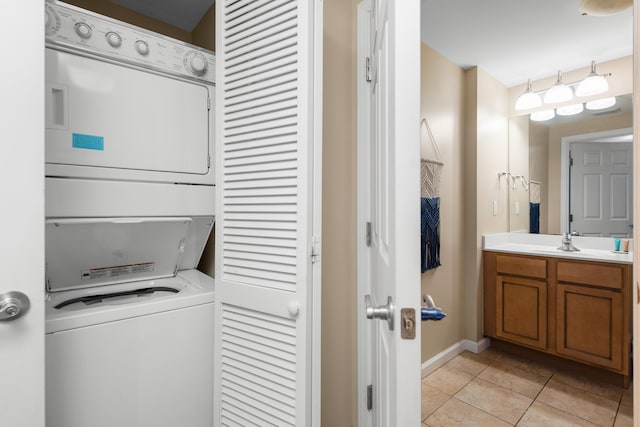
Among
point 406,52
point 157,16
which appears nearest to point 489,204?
point 406,52

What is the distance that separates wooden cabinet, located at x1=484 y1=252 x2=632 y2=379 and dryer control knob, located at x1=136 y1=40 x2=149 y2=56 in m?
2.89

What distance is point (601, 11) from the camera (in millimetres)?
1879

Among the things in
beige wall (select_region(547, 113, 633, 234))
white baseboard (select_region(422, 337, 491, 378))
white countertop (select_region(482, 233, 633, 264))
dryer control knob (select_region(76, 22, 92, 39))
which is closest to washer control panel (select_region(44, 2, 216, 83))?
dryer control knob (select_region(76, 22, 92, 39))

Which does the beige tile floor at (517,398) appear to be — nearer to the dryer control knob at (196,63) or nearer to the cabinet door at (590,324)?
the cabinet door at (590,324)

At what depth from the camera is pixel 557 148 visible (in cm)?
295

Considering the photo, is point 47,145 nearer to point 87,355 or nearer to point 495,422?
point 87,355

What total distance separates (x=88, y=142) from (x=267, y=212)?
750mm

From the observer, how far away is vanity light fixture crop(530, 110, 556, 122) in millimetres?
2875

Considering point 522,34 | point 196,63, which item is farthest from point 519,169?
point 196,63

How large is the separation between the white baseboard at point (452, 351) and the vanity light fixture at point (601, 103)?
7.23ft

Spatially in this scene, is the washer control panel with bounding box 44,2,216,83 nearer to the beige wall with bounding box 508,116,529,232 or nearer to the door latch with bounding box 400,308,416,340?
the door latch with bounding box 400,308,416,340

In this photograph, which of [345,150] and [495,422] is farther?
[495,422]

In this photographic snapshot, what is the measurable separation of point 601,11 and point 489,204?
1523mm

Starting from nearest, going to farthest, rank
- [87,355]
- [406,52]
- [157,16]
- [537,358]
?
[406,52], [87,355], [157,16], [537,358]
